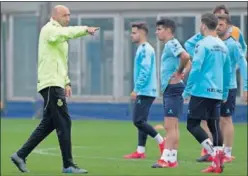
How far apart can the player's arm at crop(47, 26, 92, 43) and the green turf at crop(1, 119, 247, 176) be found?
1561 millimetres

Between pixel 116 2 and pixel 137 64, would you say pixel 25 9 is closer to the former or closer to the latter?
pixel 116 2

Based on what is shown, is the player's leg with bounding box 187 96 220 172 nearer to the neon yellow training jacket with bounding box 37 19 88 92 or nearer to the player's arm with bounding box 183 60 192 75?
the player's arm with bounding box 183 60 192 75

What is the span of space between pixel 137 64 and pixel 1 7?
1431 centimetres

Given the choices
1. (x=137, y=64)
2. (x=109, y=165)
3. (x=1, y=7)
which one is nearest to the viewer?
(x=109, y=165)

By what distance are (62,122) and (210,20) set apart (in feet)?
7.05

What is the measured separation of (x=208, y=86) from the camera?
10.0 m

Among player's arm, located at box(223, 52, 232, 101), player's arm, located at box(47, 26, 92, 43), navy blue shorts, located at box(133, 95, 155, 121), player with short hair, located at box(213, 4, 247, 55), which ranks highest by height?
player with short hair, located at box(213, 4, 247, 55)

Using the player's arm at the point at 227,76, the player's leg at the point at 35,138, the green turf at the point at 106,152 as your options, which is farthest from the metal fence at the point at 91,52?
the player's leg at the point at 35,138

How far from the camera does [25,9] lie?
2558 centimetres

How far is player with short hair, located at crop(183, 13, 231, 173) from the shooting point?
10.0m

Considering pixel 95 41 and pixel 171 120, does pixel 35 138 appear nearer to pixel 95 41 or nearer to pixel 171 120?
pixel 171 120

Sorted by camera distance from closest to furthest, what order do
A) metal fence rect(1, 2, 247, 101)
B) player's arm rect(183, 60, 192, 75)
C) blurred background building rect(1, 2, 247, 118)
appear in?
player's arm rect(183, 60, 192, 75)
blurred background building rect(1, 2, 247, 118)
metal fence rect(1, 2, 247, 101)

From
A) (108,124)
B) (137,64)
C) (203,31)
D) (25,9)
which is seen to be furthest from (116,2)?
(203,31)

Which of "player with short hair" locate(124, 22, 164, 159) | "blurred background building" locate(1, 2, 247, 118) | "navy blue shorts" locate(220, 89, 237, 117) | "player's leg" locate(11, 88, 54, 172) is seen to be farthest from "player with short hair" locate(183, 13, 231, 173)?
"blurred background building" locate(1, 2, 247, 118)
